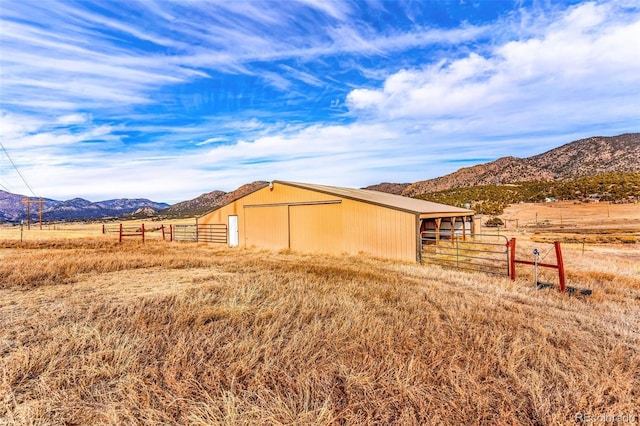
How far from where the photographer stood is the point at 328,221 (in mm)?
18062

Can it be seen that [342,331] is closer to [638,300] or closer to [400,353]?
[400,353]

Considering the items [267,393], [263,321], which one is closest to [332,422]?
[267,393]

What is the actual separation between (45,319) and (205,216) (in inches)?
848

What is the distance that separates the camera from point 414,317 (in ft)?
19.1

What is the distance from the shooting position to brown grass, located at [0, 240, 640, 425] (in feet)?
10.8

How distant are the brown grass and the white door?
15.7 metres

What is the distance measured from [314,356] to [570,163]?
89.2 meters

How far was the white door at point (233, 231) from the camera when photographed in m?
23.8

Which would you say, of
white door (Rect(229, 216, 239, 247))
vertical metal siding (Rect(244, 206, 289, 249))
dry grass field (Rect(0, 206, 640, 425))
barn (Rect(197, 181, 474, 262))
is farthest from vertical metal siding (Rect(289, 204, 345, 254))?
dry grass field (Rect(0, 206, 640, 425))

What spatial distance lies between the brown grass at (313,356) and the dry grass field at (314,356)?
0.02m

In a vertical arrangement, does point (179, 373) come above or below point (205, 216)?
below

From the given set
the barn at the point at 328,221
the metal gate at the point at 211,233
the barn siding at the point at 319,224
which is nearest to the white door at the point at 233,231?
the barn at the point at 328,221

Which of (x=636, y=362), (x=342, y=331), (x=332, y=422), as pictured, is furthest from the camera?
(x=342, y=331)

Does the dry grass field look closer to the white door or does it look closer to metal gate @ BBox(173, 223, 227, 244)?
the white door
